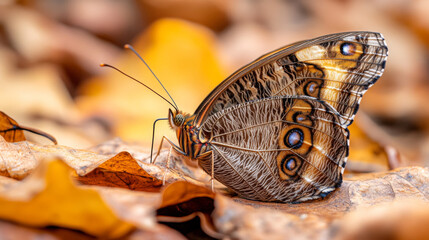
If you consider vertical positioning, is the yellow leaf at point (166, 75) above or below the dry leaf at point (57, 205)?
above

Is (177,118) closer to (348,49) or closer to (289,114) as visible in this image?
(289,114)

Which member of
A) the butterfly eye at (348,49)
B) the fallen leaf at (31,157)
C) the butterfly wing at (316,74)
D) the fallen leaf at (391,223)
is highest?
the butterfly eye at (348,49)

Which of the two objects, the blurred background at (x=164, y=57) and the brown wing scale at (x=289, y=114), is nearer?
the brown wing scale at (x=289, y=114)

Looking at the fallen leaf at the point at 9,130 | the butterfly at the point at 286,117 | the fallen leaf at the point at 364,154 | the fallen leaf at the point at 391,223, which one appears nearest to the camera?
the fallen leaf at the point at 391,223

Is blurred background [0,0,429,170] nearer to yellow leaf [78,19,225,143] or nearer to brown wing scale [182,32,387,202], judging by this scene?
yellow leaf [78,19,225,143]

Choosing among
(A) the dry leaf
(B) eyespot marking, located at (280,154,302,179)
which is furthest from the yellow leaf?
(A) the dry leaf

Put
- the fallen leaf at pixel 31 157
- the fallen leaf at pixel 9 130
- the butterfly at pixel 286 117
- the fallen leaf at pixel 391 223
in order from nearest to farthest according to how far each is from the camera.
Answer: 1. the fallen leaf at pixel 391 223
2. the fallen leaf at pixel 31 157
3. the fallen leaf at pixel 9 130
4. the butterfly at pixel 286 117

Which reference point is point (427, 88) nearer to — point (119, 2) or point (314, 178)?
point (314, 178)

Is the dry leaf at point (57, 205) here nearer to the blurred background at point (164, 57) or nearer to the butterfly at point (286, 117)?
the butterfly at point (286, 117)

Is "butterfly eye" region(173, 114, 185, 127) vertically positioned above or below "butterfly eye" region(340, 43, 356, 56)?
below

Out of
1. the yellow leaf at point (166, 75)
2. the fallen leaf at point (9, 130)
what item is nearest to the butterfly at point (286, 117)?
the fallen leaf at point (9, 130)
